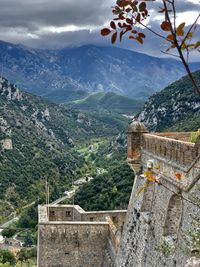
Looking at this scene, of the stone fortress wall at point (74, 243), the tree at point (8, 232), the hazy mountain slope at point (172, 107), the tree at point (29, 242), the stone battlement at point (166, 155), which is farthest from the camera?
the tree at point (8, 232)

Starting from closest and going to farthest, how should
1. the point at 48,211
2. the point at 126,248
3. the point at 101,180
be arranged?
the point at 126,248, the point at 48,211, the point at 101,180

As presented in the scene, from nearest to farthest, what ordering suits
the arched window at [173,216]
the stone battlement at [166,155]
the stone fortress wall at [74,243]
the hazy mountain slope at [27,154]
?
the stone battlement at [166,155] → the arched window at [173,216] → the stone fortress wall at [74,243] → the hazy mountain slope at [27,154]

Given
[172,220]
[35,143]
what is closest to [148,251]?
[172,220]

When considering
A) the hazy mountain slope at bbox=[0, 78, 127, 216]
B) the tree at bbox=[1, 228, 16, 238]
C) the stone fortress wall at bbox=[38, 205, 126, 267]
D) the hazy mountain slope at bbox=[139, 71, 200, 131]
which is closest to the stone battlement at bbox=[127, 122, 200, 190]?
the stone fortress wall at bbox=[38, 205, 126, 267]

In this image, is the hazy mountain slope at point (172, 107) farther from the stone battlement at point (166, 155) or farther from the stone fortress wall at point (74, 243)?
the stone battlement at point (166, 155)

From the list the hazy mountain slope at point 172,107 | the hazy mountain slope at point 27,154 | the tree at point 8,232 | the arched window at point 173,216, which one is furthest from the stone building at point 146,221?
the hazy mountain slope at point 27,154

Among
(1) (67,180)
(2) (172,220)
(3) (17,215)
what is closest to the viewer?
(2) (172,220)

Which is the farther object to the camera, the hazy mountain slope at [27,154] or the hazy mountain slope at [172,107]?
the hazy mountain slope at [27,154]

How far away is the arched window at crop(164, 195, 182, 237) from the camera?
1043cm

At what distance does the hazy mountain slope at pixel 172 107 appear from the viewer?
84.0 metres

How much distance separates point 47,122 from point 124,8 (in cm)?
16560

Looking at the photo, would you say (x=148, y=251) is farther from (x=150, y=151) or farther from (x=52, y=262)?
(x=52, y=262)

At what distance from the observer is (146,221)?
39.6 ft

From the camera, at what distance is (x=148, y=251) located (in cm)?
1154
